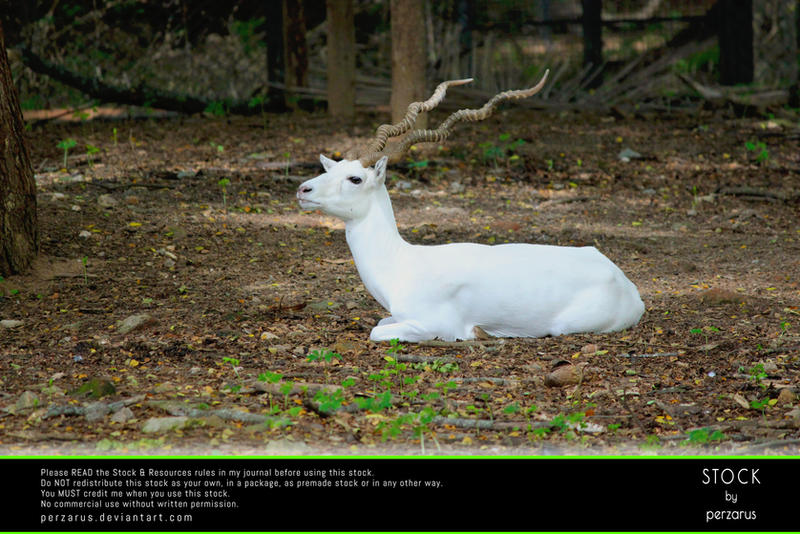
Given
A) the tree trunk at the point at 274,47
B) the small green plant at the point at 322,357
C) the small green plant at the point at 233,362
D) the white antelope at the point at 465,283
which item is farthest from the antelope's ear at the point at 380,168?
the tree trunk at the point at 274,47

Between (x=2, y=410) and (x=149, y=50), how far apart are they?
1002 cm

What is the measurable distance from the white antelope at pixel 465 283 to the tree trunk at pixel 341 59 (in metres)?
7.00

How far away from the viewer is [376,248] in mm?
5695

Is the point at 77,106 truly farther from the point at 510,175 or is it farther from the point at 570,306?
the point at 570,306

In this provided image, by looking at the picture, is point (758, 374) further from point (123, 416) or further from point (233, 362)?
point (123, 416)

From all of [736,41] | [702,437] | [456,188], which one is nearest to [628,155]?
[456,188]

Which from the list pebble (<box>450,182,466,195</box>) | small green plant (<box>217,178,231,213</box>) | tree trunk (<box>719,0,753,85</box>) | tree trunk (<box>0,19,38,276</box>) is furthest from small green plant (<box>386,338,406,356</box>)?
tree trunk (<box>719,0,753,85</box>)

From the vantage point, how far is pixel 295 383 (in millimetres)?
4719

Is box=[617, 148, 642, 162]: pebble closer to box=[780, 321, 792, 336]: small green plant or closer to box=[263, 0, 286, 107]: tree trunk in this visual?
box=[263, 0, 286, 107]: tree trunk

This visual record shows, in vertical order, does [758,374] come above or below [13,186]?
below

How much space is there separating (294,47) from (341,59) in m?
1.10

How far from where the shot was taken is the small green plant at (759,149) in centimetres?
1104

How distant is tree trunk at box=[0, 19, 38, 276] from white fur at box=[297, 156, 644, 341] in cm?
217

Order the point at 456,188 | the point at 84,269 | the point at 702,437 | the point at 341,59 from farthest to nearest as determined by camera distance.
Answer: the point at 341,59 < the point at 456,188 < the point at 84,269 < the point at 702,437
